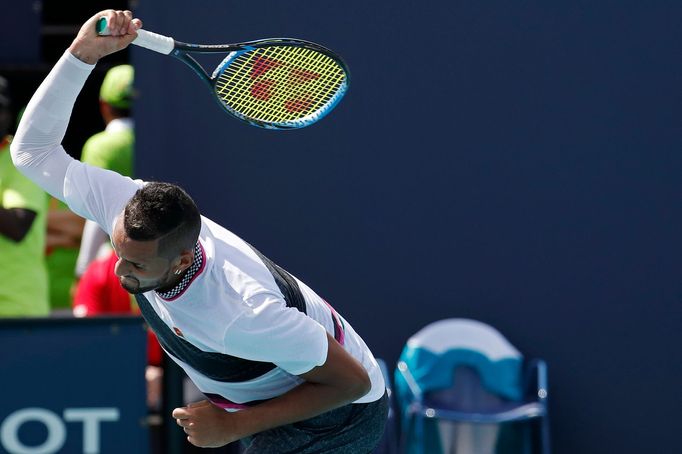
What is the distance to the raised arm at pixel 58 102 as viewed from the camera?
3.24 metres

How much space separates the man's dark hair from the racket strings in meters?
0.59

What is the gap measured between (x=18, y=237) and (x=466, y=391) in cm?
199

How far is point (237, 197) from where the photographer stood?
5.55 metres

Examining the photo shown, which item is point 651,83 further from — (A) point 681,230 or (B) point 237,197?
(B) point 237,197

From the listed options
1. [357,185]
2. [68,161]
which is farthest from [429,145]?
[68,161]

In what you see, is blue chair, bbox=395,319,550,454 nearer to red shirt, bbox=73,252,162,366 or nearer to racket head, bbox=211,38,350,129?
red shirt, bbox=73,252,162,366

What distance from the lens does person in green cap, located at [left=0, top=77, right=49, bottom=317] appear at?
504 cm

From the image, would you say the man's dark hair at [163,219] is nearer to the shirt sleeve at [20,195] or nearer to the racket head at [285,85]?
the racket head at [285,85]

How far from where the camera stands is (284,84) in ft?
12.2

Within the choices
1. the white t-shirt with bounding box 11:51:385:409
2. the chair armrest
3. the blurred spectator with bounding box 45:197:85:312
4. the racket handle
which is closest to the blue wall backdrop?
the chair armrest

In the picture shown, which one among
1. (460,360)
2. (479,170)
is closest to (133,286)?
(460,360)

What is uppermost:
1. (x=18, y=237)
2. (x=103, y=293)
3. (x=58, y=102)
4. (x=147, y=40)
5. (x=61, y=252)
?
(x=147, y=40)

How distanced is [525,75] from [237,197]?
136 cm

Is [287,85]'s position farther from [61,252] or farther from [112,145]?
[61,252]
